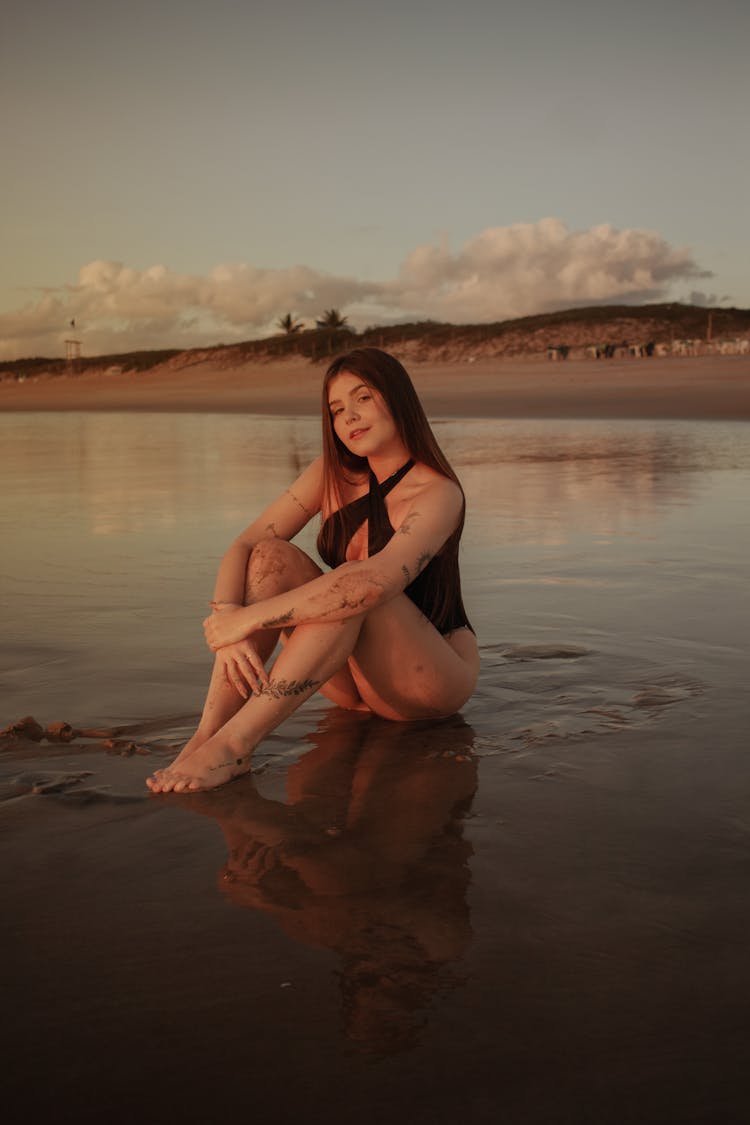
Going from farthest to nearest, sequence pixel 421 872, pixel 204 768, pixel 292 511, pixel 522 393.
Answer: pixel 522 393
pixel 292 511
pixel 204 768
pixel 421 872

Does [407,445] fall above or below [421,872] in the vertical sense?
above

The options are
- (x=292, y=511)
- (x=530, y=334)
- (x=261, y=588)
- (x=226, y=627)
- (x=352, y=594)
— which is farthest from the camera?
(x=530, y=334)

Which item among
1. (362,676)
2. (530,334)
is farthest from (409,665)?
(530,334)

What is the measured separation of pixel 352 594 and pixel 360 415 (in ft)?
1.97

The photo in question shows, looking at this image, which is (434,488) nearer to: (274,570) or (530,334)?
(274,570)

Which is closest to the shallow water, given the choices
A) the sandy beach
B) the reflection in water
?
the reflection in water

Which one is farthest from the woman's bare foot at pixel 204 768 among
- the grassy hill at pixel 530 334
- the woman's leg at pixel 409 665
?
the grassy hill at pixel 530 334

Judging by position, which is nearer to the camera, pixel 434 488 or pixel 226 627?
pixel 226 627

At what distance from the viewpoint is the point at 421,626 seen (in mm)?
3109

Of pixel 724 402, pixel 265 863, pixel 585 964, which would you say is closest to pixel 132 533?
pixel 265 863

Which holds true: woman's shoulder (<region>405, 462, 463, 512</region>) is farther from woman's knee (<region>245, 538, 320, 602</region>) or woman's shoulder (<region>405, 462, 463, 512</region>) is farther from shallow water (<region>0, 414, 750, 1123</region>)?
shallow water (<region>0, 414, 750, 1123</region>)

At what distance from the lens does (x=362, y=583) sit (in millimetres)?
2854

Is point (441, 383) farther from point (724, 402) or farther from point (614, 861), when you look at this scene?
point (614, 861)

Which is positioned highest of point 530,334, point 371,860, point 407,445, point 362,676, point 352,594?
point 530,334
